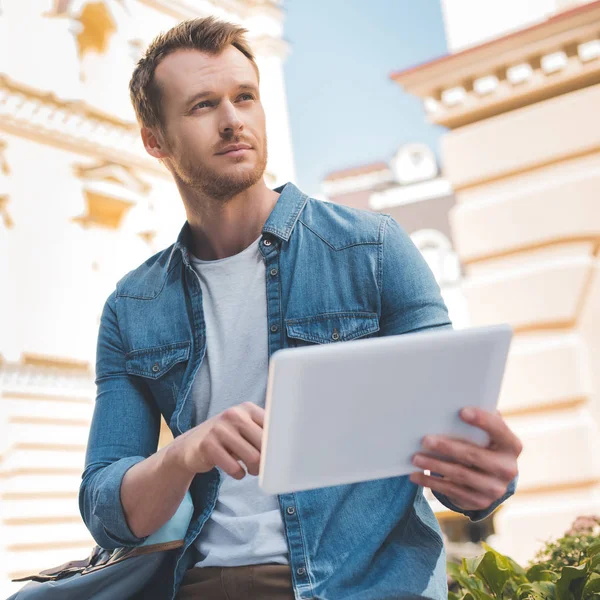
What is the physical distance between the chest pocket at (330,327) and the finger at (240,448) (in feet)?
1.05

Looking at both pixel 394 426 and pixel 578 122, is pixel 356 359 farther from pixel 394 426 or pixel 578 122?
pixel 578 122

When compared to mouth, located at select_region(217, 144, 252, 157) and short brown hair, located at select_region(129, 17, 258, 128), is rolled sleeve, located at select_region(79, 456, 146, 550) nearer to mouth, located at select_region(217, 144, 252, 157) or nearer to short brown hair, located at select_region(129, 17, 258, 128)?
mouth, located at select_region(217, 144, 252, 157)

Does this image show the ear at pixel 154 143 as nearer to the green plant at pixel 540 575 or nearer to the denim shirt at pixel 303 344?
the denim shirt at pixel 303 344

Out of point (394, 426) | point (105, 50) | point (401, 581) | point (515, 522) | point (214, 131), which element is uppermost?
point (105, 50)

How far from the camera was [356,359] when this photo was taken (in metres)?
0.92

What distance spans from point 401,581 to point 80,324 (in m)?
4.14


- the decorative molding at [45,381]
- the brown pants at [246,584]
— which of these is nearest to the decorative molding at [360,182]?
the decorative molding at [45,381]

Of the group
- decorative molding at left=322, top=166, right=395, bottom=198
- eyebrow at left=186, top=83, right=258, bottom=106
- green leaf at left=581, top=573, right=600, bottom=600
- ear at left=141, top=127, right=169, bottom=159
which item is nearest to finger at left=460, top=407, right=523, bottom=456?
green leaf at left=581, top=573, right=600, bottom=600

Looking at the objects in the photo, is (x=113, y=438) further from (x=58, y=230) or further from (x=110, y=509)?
(x=58, y=230)

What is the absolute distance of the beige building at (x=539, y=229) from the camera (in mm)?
3213

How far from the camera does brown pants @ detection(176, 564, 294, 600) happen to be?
1203mm

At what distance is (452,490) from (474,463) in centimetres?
5

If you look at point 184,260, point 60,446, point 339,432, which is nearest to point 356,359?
point 339,432

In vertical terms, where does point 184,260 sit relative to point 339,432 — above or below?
above
